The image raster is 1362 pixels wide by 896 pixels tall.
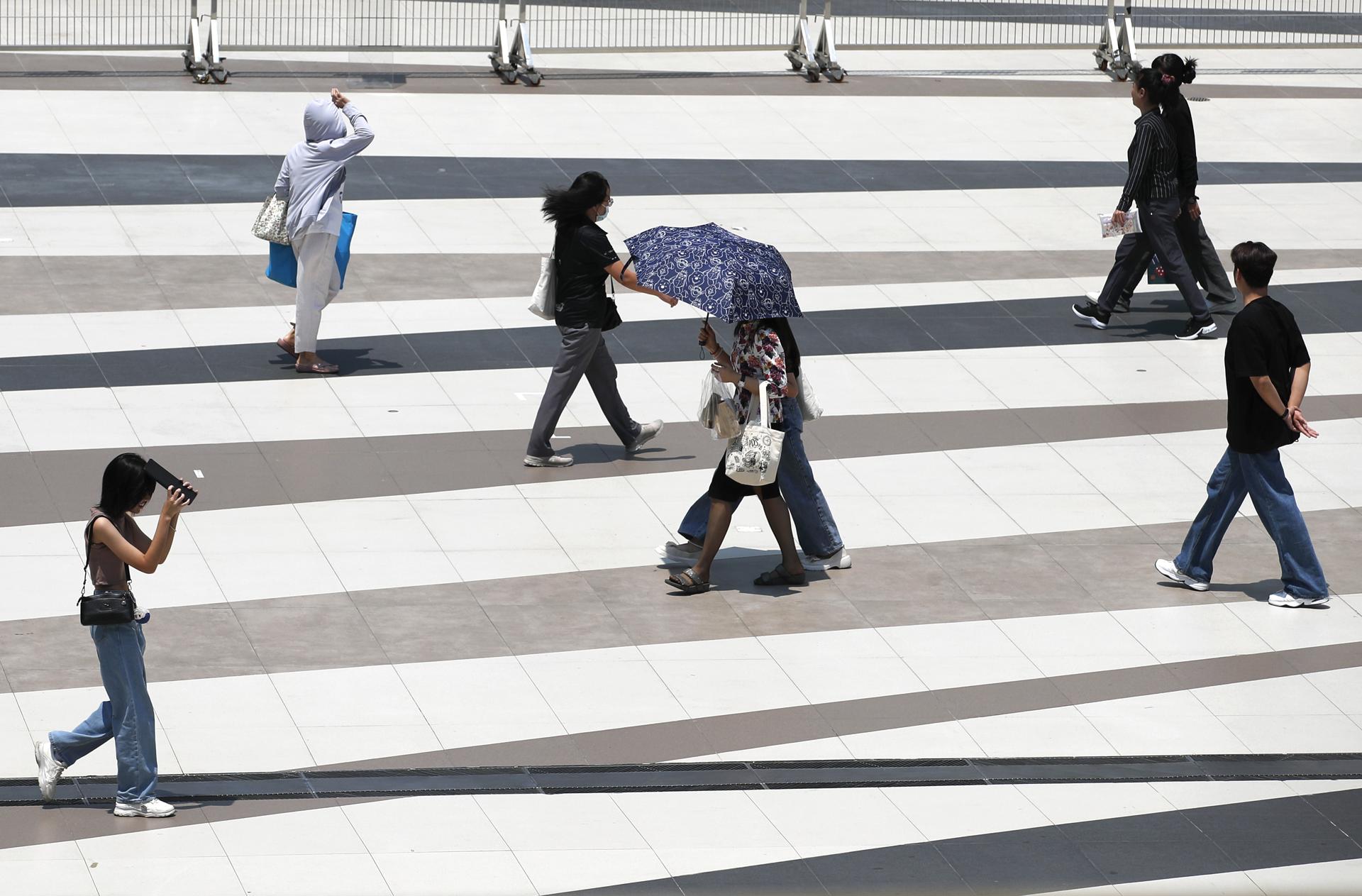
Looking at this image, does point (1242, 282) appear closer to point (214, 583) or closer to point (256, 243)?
point (214, 583)

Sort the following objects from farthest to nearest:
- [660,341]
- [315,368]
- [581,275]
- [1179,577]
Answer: [660,341] < [315,368] < [581,275] < [1179,577]

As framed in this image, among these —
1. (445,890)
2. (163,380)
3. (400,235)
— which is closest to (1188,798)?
(445,890)

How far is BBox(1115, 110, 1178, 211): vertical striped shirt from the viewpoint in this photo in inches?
532

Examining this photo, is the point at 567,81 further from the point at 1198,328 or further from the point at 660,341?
the point at 1198,328

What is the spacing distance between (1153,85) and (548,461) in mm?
5062

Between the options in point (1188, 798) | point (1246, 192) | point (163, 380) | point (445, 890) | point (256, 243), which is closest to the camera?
point (445, 890)

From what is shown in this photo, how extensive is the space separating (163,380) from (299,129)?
18.3ft

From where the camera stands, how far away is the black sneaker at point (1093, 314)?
14.0m

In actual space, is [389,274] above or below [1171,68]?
below

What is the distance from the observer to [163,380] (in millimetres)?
12125

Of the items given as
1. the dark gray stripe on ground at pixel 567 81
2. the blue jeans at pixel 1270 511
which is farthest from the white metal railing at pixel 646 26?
the blue jeans at pixel 1270 511

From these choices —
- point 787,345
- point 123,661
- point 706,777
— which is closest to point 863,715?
point 706,777

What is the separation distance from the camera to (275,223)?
12.2m

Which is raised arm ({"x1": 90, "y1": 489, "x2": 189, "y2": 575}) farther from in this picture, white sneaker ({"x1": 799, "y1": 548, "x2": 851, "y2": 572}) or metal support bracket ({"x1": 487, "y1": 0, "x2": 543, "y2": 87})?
metal support bracket ({"x1": 487, "y1": 0, "x2": 543, "y2": 87})
